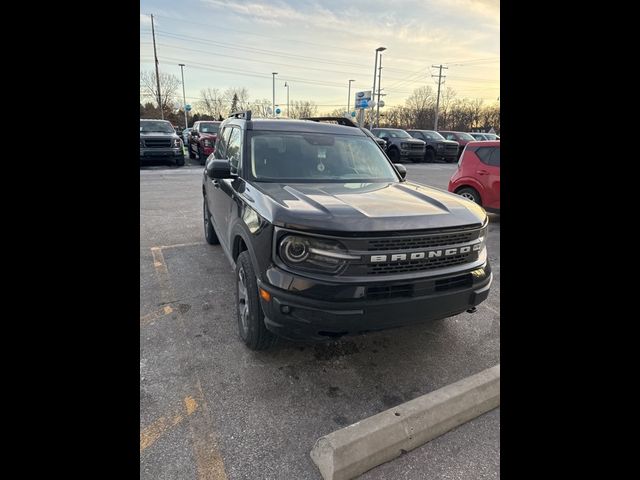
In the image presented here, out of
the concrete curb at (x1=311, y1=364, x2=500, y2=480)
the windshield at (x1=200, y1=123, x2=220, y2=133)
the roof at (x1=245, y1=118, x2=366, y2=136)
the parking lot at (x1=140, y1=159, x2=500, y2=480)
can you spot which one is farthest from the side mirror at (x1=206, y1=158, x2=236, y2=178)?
the windshield at (x1=200, y1=123, x2=220, y2=133)

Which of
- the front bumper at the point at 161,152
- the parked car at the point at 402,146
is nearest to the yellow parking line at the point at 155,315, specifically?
the front bumper at the point at 161,152

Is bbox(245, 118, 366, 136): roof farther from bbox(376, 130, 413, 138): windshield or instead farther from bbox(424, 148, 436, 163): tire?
bbox(424, 148, 436, 163): tire

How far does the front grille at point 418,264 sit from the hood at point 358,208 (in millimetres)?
221

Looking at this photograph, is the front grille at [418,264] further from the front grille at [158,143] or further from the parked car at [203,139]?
the front grille at [158,143]

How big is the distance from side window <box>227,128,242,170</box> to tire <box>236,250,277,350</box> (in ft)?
4.10

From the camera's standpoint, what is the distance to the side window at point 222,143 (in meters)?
4.77

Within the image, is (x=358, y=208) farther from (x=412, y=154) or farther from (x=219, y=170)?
(x=412, y=154)

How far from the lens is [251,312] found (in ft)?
9.21

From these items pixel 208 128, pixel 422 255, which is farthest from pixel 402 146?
pixel 422 255

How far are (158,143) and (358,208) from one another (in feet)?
51.7
